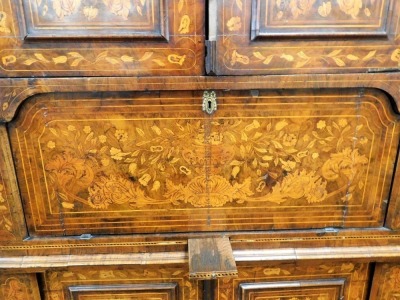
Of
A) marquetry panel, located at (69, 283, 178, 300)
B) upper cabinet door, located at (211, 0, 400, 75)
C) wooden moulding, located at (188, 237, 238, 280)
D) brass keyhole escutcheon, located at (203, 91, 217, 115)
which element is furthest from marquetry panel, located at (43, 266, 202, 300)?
upper cabinet door, located at (211, 0, 400, 75)

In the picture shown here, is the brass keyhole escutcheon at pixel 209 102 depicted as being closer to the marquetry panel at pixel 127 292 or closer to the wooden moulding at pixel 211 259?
the wooden moulding at pixel 211 259

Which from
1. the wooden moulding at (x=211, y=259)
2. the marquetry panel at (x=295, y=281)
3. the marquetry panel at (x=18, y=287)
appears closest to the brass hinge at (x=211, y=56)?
the wooden moulding at (x=211, y=259)

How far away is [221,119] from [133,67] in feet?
0.75

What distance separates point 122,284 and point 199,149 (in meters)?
0.43

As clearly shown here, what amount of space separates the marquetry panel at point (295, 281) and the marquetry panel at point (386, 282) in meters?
0.03

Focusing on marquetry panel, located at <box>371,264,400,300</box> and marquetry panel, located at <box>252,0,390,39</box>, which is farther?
marquetry panel, located at <box>371,264,400,300</box>

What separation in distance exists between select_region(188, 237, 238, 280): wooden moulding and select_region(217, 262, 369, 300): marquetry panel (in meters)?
0.12

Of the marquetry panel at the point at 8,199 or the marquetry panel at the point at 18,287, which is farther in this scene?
the marquetry panel at the point at 18,287

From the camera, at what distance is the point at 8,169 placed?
0.83 meters

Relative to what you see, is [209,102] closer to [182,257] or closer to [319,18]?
[319,18]

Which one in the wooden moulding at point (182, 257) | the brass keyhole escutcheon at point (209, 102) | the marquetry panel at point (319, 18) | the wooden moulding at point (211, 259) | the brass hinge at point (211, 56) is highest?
the marquetry panel at point (319, 18)

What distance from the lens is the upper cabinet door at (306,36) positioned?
738 millimetres

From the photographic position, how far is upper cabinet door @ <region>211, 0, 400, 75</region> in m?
0.74

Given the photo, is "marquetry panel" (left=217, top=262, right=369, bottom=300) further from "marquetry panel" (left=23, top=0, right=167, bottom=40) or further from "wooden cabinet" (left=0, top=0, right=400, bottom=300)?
"marquetry panel" (left=23, top=0, right=167, bottom=40)
